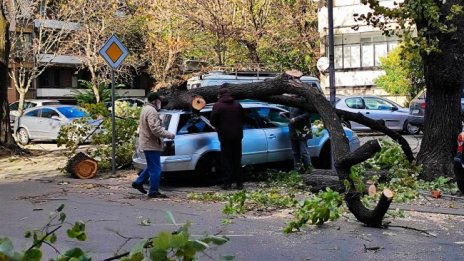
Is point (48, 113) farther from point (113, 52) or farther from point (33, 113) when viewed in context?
point (113, 52)

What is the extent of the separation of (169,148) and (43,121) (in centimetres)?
1287

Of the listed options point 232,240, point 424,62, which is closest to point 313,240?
point 232,240

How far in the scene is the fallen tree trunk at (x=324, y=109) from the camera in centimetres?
746

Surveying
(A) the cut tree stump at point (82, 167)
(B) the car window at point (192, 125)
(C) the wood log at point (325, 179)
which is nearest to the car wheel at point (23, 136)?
(A) the cut tree stump at point (82, 167)

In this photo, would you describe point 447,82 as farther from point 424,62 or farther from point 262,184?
point 262,184

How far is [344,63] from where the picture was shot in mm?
38531

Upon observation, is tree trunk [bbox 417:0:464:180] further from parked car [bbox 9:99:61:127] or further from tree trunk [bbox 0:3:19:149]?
parked car [bbox 9:99:61:127]

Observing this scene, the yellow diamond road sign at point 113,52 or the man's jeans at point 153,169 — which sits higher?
the yellow diamond road sign at point 113,52

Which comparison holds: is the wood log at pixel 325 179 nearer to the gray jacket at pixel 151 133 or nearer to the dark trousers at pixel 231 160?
the dark trousers at pixel 231 160

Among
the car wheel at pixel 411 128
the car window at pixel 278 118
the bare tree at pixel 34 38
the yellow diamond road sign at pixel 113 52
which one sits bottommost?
the car wheel at pixel 411 128

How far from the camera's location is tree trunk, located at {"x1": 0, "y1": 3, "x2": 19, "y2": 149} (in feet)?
55.8

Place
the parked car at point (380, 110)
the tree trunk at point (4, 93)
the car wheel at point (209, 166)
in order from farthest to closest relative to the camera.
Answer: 1. the parked car at point (380, 110)
2. the tree trunk at point (4, 93)
3. the car wheel at point (209, 166)

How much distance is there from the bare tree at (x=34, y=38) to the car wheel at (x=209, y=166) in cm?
2051

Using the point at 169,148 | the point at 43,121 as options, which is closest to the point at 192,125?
the point at 169,148
